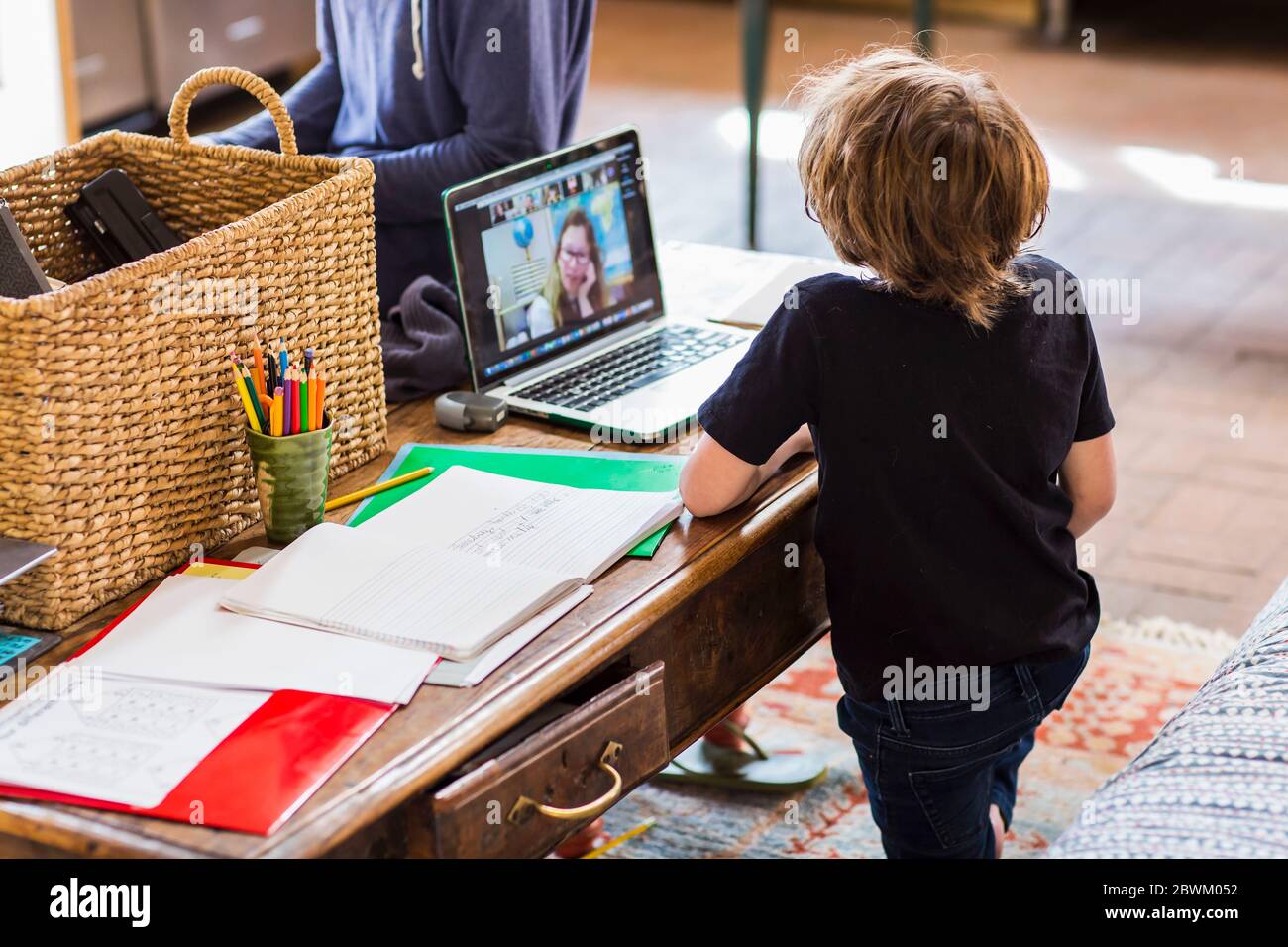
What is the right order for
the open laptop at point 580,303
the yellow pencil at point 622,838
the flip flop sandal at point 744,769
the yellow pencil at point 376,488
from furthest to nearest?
the flip flop sandal at point 744,769 < the yellow pencil at point 622,838 < the open laptop at point 580,303 < the yellow pencil at point 376,488

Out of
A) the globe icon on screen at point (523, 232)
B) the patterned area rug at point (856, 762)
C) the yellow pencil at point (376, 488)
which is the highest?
the globe icon on screen at point (523, 232)

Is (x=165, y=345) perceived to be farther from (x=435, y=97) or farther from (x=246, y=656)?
(x=435, y=97)

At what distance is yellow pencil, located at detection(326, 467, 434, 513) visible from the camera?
1.49 meters

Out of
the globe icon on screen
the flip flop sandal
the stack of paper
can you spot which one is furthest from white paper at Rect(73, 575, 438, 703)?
the flip flop sandal

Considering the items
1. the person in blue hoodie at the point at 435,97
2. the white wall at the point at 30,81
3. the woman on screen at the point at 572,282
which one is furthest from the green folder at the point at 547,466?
→ the white wall at the point at 30,81

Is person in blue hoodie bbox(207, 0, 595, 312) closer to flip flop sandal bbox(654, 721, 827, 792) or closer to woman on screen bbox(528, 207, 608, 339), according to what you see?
woman on screen bbox(528, 207, 608, 339)

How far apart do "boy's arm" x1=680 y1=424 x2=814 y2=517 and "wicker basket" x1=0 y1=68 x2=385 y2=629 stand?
0.34 meters

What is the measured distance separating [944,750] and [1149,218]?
11.2 feet

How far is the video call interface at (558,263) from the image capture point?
1.68 m

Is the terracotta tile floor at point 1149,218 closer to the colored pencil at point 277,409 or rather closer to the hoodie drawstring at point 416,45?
the hoodie drawstring at point 416,45

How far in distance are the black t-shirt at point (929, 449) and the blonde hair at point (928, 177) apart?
0.03 m

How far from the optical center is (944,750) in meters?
1.51

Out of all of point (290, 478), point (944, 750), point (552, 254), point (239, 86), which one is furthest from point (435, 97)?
point (944, 750)

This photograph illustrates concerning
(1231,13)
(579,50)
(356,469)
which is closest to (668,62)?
(1231,13)
